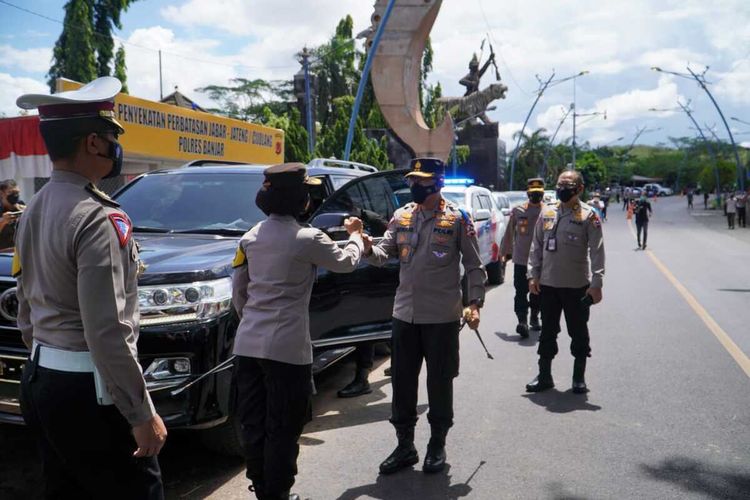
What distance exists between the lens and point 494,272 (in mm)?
13102

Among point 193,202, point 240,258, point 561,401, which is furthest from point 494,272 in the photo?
point 240,258

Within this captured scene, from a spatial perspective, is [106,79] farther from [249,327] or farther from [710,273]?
[710,273]

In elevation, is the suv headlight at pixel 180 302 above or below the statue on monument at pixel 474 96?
below

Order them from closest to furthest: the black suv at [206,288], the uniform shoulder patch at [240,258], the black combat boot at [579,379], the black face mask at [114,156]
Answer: the black face mask at [114,156] < the uniform shoulder patch at [240,258] < the black suv at [206,288] < the black combat boot at [579,379]

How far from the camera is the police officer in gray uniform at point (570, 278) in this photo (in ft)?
19.6

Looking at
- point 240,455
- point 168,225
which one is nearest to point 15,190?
point 168,225

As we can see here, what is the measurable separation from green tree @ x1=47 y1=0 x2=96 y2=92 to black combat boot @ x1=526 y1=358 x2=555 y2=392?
29586 millimetres

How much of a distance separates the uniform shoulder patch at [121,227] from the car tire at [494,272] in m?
11.2

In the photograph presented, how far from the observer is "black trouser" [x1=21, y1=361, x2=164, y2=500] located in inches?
85.5

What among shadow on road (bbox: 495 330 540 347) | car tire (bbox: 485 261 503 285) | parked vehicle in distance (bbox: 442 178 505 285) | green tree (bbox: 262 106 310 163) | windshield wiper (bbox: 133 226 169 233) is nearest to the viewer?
windshield wiper (bbox: 133 226 169 233)

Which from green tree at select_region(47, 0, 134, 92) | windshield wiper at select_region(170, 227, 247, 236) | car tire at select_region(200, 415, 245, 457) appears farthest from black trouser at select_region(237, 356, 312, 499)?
green tree at select_region(47, 0, 134, 92)

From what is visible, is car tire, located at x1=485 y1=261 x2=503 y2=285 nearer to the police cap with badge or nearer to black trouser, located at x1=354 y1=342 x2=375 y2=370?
black trouser, located at x1=354 y1=342 x2=375 y2=370

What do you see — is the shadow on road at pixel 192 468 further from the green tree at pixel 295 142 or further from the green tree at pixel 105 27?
the green tree at pixel 105 27

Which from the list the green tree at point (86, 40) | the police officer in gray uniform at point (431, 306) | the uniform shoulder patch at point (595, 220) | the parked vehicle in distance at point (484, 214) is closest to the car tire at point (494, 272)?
the parked vehicle in distance at point (484, 214)
